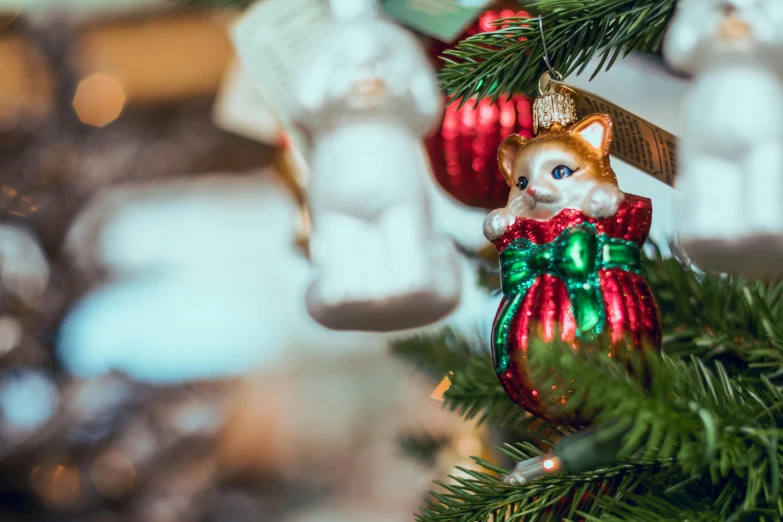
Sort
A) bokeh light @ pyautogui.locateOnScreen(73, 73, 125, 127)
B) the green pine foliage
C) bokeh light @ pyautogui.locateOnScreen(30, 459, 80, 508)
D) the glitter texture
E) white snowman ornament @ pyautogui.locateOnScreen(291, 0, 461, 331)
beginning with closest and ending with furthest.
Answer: the green pine foliage → the glitter texture → white snowman ornament @ pyautogui.locateOnScreen(291, 0, 461, 331) → bokeh light @ pyautogui.locateOnScreen(30, 459, 80, 508) → bokeh light @ pyautogui.locateOnScreen(73, 73, 125, 127)

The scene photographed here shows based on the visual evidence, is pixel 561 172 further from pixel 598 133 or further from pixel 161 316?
pixel 161 316

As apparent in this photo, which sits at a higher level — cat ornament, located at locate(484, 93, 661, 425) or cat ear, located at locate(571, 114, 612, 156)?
cat ear, located at locate(571, 114, 612, 156)

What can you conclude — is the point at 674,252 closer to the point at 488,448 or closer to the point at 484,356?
the point at 484,356

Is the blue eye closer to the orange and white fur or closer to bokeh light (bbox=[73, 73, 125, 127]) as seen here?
the orange and white fur

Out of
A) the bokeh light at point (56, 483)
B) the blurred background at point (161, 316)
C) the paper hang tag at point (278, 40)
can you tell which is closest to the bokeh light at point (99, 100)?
the blurred background at point (161, 316)

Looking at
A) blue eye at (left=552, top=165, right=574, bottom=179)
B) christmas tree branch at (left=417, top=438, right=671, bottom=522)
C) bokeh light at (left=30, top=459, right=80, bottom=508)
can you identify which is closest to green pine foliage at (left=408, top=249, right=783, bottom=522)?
christmas tree branch at (left=417, top=438, right=671, bottom=522)

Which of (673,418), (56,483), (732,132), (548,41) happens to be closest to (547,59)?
(548,41)

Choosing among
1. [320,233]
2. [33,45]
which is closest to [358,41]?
[320,233]
